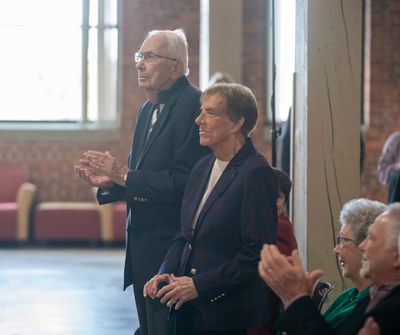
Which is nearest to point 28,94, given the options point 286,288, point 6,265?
point 6,265

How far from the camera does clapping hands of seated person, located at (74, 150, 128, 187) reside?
3764mm

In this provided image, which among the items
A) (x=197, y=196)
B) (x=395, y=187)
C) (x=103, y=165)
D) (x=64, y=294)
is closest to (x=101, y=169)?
(x=103, y=165)

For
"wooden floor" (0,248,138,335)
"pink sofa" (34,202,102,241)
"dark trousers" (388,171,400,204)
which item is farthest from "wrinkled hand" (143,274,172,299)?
"pink sofa" (34,202,102,241)

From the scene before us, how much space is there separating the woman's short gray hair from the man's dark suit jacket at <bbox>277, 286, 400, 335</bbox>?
20.2 inches

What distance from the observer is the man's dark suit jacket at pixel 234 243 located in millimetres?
3160

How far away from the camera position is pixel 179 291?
3205mm

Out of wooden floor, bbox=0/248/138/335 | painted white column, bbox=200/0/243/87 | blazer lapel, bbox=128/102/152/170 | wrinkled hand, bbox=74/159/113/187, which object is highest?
painted white column, bbox=200/0/243/87

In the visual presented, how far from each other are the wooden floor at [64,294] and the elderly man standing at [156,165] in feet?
8.55

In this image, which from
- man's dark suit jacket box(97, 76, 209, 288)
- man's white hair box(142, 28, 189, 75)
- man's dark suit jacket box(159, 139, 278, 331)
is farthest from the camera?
man's white hair box(142, 28, 189, 75)

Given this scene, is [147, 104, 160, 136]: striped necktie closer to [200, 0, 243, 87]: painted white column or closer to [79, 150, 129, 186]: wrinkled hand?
[79, 150, 129, 186]: wrinkled hand

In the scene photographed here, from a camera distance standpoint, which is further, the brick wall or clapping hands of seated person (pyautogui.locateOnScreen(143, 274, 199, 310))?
the brick wall

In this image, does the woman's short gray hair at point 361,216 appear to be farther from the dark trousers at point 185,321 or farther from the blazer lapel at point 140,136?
the blazer lapel at point 140,136

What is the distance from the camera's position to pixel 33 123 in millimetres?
12680

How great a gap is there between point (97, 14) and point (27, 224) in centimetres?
282
